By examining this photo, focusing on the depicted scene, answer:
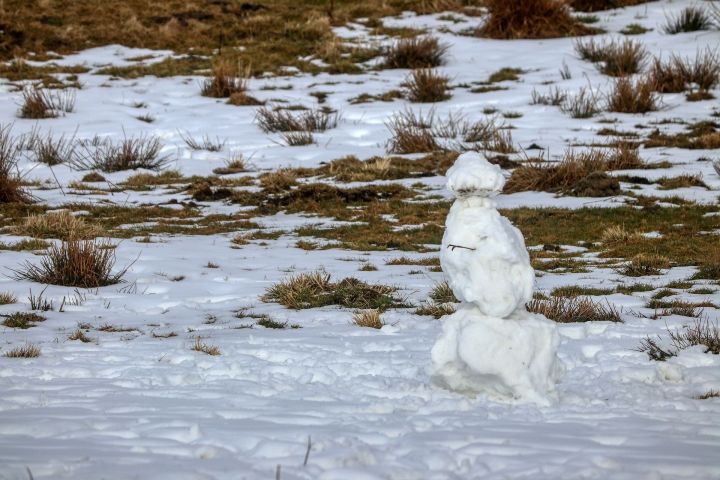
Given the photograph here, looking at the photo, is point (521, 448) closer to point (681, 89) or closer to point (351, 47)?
point (681, 89)

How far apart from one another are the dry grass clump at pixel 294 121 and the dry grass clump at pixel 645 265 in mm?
8015

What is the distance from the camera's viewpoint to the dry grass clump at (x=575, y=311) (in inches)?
220

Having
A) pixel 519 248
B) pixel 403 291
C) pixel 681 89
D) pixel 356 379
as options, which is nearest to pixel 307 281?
pixel 403 291

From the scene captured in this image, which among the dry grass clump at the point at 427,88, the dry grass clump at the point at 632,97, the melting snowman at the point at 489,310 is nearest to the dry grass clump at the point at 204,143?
the dry grass clump at the point at 427,88

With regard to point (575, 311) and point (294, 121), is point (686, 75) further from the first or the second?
point (575, 311)

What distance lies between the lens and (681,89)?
15.2m

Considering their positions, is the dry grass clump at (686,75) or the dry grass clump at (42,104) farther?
the dry grass clump at (42,104)

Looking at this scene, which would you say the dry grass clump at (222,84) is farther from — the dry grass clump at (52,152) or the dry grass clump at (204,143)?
the dry grass clump at (52,152)

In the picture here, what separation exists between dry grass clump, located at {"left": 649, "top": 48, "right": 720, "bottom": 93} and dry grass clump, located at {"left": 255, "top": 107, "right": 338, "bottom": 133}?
5662 millimetres

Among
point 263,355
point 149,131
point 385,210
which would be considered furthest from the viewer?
point 149,131

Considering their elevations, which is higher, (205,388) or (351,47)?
(351,47)

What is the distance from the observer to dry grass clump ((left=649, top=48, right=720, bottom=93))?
49.5ft

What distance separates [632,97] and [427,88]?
11.5 ft

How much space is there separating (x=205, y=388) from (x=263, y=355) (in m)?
0.79
